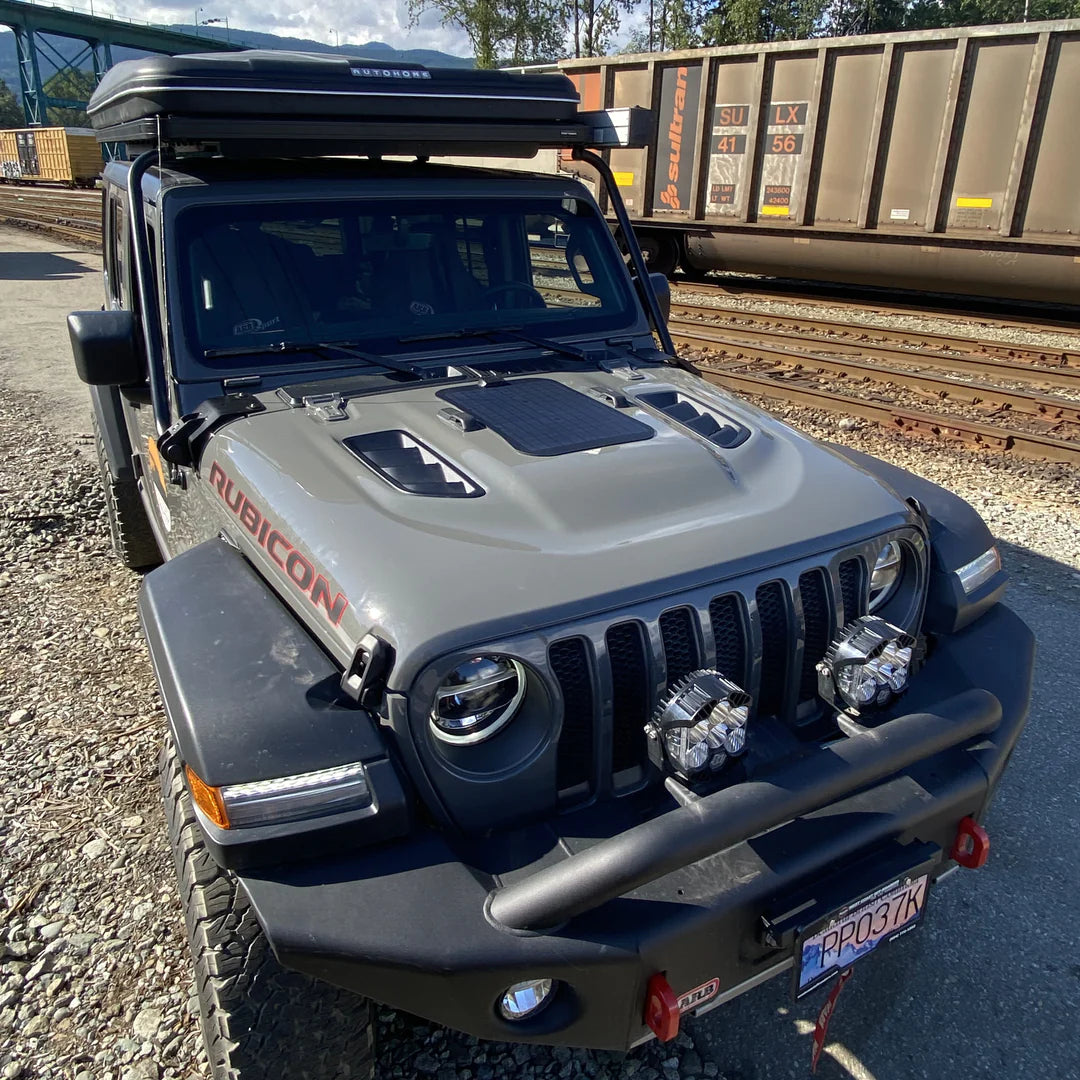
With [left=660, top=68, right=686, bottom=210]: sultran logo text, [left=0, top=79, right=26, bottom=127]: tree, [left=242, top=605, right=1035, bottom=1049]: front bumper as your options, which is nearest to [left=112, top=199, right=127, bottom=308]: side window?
[left=242, top=605, right=1035, bottom=1049]: front bumper

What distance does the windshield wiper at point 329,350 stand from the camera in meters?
3.09

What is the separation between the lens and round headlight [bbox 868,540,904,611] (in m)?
2.58

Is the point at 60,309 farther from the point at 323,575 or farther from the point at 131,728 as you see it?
the point at 323,575

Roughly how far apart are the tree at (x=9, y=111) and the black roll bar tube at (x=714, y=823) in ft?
346

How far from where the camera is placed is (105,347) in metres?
3.01

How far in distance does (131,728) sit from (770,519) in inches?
111

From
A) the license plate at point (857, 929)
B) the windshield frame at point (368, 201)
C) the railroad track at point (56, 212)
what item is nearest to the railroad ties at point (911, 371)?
the windshield frame at point (368, 201)

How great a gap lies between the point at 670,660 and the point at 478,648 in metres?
0.49

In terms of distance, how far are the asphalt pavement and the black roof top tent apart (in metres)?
2.65

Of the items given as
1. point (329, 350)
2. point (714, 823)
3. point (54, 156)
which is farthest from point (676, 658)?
point (54, 156)

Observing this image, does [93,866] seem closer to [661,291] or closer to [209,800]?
[209,800]

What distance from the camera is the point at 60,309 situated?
13805mm

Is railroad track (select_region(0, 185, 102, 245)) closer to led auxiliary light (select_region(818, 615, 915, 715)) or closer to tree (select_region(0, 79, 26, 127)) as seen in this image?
led auxiliary light (select_region(818, 615, 915, 715))

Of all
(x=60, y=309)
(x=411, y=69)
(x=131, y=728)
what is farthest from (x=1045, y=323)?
(x=60, y=309)
